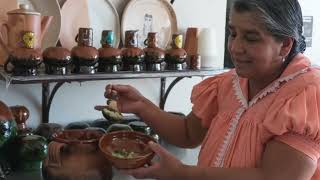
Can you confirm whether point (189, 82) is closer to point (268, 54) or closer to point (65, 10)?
point (65, 10)

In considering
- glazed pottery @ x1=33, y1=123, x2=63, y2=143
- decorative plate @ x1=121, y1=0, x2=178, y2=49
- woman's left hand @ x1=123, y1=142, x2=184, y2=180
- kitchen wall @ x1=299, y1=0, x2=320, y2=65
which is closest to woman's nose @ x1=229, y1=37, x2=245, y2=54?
woman's left hand @ x1=123, y1=142, x2=184, y2=180

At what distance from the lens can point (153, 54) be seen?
1468mm

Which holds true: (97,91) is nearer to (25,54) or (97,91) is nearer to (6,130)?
(25,54)

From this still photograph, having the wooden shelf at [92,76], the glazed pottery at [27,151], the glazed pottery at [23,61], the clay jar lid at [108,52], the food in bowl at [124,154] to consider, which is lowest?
the glazed pottery at [27,151]

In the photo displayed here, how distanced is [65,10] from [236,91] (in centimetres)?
77

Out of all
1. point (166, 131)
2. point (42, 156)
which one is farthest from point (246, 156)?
point (42, 156)

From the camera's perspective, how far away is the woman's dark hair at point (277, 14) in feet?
2.66

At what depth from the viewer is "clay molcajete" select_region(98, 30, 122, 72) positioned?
1.37 m

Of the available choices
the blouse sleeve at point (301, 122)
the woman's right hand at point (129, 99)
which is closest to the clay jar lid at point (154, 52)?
the woman's right hand at point (129, 99)

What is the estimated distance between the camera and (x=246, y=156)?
34.8 inches

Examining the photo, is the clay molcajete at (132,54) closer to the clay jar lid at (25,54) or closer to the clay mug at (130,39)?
the clay mug at (130,39)

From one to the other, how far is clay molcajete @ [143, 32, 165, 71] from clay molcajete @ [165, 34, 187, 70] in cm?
5

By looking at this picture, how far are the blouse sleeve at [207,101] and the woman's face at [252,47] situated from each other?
17cm

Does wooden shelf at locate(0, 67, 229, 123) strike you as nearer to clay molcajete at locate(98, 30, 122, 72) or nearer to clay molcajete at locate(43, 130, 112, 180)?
clay molcajete at locate(98, 30, 122, 72)
